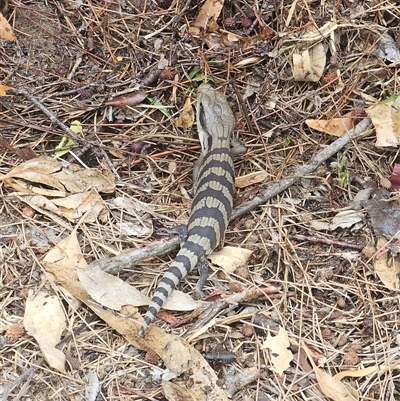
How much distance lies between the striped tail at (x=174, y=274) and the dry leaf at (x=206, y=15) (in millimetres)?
1999

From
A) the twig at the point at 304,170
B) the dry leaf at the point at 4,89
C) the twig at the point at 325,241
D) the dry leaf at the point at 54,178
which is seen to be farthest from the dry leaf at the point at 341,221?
the dry leaf at the point at 4,89

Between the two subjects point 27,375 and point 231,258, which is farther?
point 231,258

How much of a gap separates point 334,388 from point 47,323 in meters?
1.86

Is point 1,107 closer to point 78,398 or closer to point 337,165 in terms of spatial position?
point 78,398

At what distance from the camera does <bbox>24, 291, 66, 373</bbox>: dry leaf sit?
3.37m

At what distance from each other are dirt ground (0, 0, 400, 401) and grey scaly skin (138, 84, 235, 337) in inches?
4.5

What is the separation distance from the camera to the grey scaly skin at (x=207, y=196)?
12.8 ft

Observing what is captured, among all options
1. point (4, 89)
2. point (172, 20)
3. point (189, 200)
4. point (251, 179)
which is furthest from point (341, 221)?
point (4, 89)

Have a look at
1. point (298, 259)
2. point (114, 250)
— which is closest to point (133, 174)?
point (114, 250)

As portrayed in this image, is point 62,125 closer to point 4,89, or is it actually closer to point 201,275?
point 4,89

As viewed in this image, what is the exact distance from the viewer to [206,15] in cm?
494

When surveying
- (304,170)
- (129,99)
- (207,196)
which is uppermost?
(129,99)

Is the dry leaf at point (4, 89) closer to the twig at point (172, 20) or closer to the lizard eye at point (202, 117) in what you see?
Result: the twig at point (172, 20)

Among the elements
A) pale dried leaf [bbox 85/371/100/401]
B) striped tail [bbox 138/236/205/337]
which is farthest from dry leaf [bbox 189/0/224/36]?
pale dried leaf [bbox 85/371/100/401]
